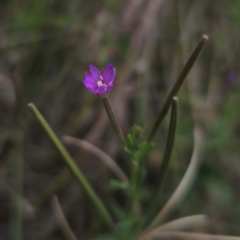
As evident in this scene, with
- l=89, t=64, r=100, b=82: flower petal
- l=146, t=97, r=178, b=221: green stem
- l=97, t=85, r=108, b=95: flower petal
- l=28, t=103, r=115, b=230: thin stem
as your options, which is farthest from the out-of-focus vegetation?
l=97, t=85, r=108, b=95: flower petal

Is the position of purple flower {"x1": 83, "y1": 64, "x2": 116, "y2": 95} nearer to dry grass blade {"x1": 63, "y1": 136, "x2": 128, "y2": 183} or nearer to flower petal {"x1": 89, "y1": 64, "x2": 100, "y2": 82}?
flower petal {"x1": 89, "y1": 64, "x2": 100, "y2": 82}

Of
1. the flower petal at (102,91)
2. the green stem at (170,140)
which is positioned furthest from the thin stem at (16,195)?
the flower petal at (102,91)

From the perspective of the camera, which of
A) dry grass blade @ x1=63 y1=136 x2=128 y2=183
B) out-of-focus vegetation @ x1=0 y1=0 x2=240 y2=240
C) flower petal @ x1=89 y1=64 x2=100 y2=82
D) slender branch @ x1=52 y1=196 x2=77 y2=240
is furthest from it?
out-of-focus vegetation @ x1=0 y1=0 x2=240 y2=240

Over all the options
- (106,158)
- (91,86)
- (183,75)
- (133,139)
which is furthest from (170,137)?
(106,158)

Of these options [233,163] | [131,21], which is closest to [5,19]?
[131,21]

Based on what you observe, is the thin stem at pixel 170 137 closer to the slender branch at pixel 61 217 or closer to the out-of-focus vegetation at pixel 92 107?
the slender branch at pixel 61 217

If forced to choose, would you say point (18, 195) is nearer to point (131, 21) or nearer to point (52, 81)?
point (52, 81)
